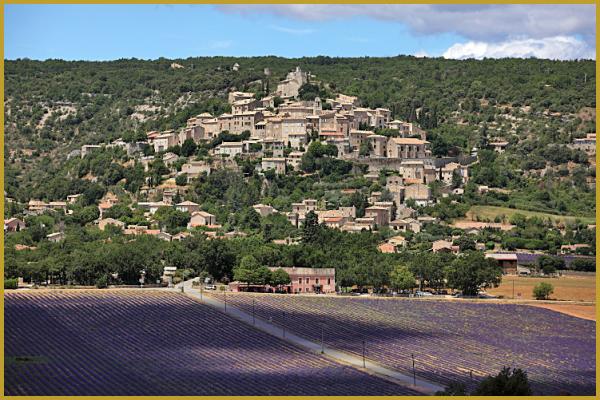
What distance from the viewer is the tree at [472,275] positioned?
7100 centimetres

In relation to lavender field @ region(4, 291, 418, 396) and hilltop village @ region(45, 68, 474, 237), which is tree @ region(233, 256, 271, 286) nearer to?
lavender field @ region(4, 291, 418, 396)

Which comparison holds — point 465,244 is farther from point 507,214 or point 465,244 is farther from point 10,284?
point 10,284

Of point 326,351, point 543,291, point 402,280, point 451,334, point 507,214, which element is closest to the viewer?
point 326,351

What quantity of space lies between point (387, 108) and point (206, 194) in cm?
2422

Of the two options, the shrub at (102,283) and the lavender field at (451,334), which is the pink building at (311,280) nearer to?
the lavender field at (451,334)

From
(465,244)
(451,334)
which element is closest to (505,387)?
(451,334)

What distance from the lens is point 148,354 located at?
49.0 m

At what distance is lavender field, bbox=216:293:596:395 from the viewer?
4850 cm

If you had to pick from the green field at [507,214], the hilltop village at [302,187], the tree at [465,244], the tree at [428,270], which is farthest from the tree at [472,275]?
the green field at [507,214]

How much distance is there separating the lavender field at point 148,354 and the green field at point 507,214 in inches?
1356

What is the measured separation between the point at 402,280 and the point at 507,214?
2411cm

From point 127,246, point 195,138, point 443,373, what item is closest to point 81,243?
point 127,246

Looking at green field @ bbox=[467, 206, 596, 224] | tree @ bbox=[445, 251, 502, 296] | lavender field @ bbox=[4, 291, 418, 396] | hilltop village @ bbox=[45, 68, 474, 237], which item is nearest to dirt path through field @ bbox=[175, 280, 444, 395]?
lavender field @ bbox=[4, 291, 418, 396]

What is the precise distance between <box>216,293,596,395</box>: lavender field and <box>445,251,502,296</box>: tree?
13.4 feet
